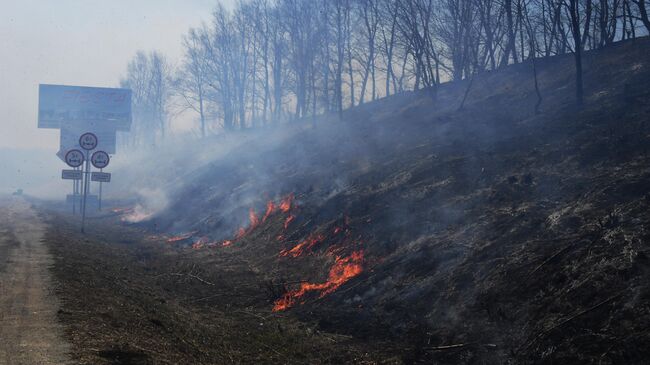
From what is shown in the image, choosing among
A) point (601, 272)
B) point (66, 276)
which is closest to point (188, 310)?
point (66, 276)

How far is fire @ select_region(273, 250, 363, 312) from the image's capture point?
13070 mm

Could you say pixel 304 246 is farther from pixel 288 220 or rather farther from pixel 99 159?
pixel 99 159

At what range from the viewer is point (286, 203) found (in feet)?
77.5

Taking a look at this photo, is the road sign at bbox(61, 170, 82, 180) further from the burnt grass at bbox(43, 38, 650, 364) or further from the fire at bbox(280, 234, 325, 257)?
the fire at bbox(280, 234, 325, 257)

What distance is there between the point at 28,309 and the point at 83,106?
141 ft

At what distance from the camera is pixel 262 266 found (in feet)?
58.4

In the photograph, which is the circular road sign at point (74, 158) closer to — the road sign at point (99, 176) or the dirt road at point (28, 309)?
the road sign at point (99, 176)

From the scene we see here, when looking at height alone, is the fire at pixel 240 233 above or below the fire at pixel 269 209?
below

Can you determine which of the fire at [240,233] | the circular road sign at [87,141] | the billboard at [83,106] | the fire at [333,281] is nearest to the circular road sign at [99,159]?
the circular road sign at [87,141]

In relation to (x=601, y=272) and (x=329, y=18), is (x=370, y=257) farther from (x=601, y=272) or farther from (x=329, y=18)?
(x=329, y=18)

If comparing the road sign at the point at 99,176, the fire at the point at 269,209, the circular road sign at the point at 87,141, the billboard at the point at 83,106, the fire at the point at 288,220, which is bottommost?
the fire at the point at 288,220

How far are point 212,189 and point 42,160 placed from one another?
11207 centimetres

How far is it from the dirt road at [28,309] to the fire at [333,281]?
5.58m

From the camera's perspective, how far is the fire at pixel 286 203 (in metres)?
22.9
